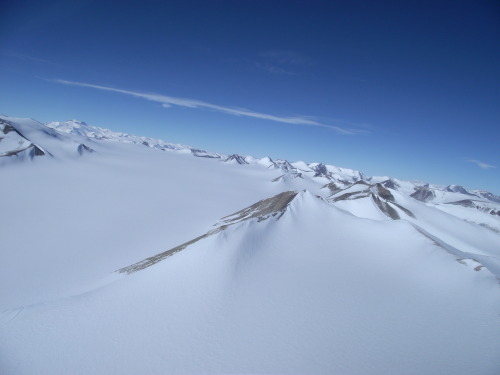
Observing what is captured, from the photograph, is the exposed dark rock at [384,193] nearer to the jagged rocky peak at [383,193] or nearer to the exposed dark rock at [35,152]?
the jagged rocky peak at [383,193]

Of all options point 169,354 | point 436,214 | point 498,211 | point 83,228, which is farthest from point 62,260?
point 498,211

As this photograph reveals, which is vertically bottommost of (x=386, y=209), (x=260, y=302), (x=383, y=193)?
(x=260, y=302)

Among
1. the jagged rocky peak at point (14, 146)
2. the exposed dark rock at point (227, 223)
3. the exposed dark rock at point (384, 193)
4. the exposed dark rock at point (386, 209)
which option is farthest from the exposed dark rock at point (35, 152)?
the exposed dark rock at point (384, 193)

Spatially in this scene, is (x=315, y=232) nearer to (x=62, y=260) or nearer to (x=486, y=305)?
(x=486, y=305)

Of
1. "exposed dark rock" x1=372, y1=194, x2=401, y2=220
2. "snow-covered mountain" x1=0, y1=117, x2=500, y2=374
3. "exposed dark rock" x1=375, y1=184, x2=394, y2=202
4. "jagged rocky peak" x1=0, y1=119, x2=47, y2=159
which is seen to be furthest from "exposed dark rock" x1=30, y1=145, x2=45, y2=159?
"exposed dark rock" x1=375, y1=184, x2=394, y2=202

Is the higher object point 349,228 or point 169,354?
point 349,228

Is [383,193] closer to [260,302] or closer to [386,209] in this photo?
[386,209]

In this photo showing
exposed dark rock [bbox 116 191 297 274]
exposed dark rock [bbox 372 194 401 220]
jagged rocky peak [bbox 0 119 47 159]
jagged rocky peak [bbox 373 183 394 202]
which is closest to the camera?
exposed dark rock [bbox 116 191 297 274]

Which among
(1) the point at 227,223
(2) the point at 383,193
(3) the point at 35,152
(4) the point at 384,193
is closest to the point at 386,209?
(2) the point at 383,193

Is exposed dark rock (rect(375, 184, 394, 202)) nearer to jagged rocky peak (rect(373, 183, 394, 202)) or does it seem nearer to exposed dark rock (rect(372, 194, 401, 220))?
jagged rocky peak (rect(373, 183, 394, 202))

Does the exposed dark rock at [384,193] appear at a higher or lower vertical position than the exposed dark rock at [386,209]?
higher

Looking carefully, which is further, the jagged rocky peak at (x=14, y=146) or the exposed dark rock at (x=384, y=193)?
the jagged rocky peak at (x=14, y=146)
